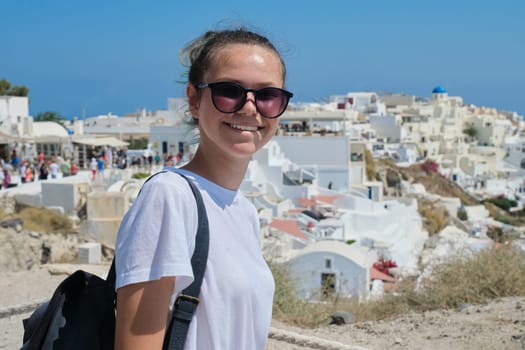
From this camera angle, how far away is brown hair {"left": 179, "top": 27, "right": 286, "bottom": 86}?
5.54ft

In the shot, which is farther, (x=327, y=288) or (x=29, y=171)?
(x=29, y=171)

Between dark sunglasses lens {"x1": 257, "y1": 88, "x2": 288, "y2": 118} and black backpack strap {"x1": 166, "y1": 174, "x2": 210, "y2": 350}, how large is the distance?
0.33 m

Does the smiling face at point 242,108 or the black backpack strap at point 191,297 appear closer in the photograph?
the black backpack strap at point 191,297

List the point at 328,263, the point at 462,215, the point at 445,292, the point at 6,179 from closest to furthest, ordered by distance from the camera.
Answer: the point at 445,292
the point at 328,263
the point at 6,179
the point at 462,215

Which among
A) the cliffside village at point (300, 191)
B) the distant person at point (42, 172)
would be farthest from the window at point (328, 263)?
the distant person at point (42, 172)

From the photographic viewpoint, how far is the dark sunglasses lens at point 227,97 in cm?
164

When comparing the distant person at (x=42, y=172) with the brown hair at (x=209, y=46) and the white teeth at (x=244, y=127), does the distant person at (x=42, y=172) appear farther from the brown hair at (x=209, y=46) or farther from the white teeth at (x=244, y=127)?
the white teeth at (x=244, y=127)

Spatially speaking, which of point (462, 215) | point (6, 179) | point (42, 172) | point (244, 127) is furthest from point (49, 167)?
point (462, 215)

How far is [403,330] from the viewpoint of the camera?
540cm

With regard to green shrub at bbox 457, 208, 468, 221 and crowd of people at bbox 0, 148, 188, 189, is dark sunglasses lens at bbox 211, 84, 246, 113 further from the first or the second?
green shrub at bbox 457, 208, 468, 221

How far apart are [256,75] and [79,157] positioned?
19941 millimetres

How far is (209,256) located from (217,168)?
0.28 m

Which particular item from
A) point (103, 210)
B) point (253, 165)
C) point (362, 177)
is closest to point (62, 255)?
point (103, 210)

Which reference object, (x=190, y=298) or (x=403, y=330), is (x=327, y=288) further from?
(x=190, y=298)
